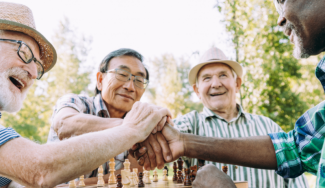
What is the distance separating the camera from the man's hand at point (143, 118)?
2073mm

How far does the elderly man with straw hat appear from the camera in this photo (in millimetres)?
1304

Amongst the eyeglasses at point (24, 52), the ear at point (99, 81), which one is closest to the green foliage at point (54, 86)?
the ear at point (99, 81)

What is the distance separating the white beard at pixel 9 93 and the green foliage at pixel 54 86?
12.9m

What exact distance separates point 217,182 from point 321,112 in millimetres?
1050

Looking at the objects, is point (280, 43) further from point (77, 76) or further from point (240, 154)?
point (77, 76)

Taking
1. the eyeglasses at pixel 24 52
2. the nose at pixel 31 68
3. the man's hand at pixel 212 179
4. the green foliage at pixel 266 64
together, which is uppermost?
the green foliage at pixel 266 64

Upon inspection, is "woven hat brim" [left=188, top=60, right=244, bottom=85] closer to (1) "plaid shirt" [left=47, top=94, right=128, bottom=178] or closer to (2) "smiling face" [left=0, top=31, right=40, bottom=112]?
(1) "plaid shirt" [left=47, top=94, right=128, bottom=178]

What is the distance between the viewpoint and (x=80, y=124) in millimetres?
2498

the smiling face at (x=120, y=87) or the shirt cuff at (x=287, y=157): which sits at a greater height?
the smiling face at (x=120, y=87)

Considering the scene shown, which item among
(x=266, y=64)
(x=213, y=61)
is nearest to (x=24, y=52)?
(x=213, y=61)

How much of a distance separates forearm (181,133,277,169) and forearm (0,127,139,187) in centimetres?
118

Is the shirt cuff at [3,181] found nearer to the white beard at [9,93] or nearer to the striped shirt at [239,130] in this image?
the white beard at [9,93]

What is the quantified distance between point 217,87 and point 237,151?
1.42 meters

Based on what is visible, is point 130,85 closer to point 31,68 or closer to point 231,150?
point 31,68
